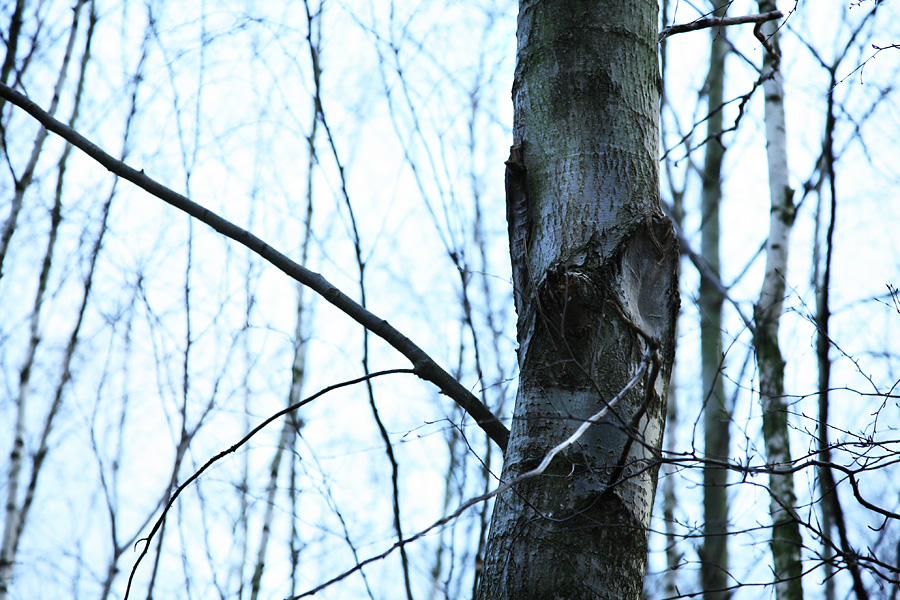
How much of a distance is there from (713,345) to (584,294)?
3.42 meters

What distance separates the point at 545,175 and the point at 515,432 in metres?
0.47

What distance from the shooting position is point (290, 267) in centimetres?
131

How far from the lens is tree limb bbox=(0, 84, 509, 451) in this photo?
1261mm

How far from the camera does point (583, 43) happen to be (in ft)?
4.17

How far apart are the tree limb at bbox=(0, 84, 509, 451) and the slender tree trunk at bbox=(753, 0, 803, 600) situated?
1.65 m

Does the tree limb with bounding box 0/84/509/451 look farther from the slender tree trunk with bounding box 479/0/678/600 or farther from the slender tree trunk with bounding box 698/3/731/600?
the slender tree trunk with bounding box 698/3/731/600

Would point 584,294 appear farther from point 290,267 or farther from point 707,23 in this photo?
Result: point 707,23

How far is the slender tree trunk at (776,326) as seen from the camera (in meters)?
2.77

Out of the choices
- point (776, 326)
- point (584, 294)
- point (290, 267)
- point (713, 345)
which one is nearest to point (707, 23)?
point (584, 294)

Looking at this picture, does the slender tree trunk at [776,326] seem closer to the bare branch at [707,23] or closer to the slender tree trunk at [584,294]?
the bare branch at [707,23]

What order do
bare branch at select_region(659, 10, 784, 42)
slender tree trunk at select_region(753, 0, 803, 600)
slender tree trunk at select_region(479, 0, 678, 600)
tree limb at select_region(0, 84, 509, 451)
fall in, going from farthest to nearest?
slender tree trunk at select_region(753, 0, 803, 600) < bare branch at select_region(659, 10, 784, 42) < tree limb at select_region(0, 84, 509, 451) < slender tree trunk at select_region(479, 0, 678, 600)

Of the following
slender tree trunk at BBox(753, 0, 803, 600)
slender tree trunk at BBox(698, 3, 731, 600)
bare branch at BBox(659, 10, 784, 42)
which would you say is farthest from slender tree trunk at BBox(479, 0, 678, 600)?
slender tree trunk at BBox(698, 3, 731, 600)

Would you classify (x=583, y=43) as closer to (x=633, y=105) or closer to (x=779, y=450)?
(x=633, y=105)

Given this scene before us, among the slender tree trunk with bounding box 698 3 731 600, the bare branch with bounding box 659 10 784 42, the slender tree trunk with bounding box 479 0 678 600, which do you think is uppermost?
the slender tree trunk with bounding box 698 3 731 600
